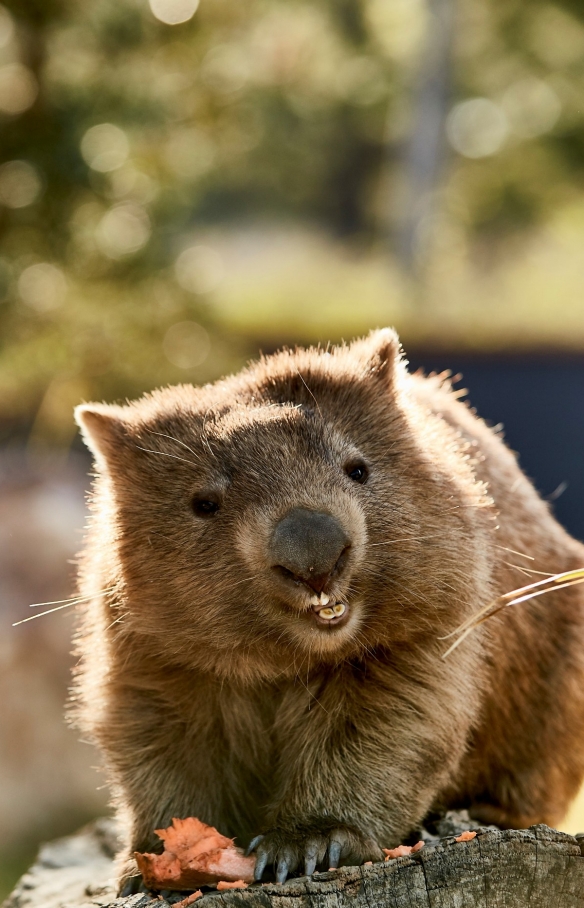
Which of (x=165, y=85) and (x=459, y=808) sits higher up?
(x=165, y=85)

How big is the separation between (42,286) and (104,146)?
5.15ft

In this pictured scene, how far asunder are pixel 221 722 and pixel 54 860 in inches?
56.8

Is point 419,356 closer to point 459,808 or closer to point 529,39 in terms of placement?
point 529,39

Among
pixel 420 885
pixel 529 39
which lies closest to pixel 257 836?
pixel 420 885

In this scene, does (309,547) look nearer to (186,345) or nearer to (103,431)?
(103,431)

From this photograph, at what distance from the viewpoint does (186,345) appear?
1028 cm

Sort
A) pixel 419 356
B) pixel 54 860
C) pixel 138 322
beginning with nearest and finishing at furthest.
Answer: pixel 54 860, pixel 138 322, pixel 419 356

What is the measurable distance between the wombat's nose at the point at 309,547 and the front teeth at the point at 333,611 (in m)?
0.13

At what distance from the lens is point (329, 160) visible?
1848cm

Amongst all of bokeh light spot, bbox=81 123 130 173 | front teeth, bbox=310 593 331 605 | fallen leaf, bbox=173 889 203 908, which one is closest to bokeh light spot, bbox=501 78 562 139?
bokeh light spot, bbox=81 123 130 173

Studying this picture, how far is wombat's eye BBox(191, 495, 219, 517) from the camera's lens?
3654 mm

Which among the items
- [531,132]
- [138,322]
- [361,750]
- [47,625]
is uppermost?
[531,132]

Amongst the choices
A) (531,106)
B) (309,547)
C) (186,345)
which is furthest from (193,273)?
(531,106)

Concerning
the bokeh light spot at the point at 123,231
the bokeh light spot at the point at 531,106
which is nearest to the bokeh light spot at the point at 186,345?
the bokeh light spot at the point at 123,231
